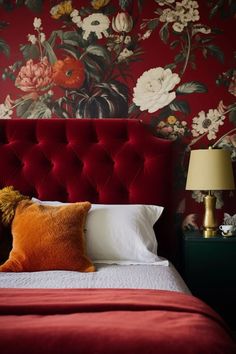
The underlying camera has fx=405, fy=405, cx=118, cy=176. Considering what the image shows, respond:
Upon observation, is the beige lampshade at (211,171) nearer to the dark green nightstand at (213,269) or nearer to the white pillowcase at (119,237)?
the dark green nightstand at (213,269)

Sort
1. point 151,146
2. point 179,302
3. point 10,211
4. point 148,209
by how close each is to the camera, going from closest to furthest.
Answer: point 179,302
point 10,211
point 148,209
point 151,146

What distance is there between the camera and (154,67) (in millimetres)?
2873

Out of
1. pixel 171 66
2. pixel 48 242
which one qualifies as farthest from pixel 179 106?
pixel 48 242

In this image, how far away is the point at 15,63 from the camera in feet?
9.50

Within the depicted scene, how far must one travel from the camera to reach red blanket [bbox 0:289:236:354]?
1.14 meters

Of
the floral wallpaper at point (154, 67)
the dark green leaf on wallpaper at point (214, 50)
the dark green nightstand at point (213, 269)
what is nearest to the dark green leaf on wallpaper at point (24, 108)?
the floral wallpaper at point (154, 67)

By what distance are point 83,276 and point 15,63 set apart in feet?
5.52

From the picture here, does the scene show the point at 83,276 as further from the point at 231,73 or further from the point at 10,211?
the point at 231,73

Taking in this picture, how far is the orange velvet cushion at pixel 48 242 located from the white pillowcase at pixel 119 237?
13 centimetres

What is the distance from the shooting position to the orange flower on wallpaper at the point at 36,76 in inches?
114

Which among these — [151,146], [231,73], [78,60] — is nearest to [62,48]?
[78,60]

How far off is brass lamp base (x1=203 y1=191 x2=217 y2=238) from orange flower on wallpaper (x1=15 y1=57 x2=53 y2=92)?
1.37 meters

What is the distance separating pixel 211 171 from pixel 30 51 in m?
1.52

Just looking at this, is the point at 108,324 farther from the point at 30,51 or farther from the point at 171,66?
the point at 30,51
